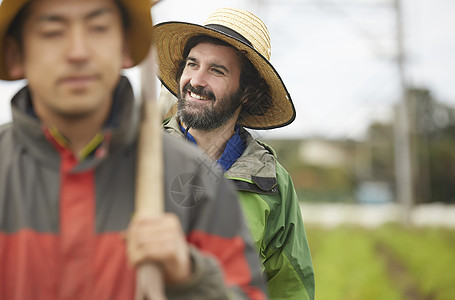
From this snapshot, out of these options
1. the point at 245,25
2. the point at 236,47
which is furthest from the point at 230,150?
the point at 245,25

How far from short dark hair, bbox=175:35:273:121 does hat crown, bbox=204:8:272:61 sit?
3.1 inches

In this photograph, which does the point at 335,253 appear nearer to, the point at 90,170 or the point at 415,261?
the point at 415,261

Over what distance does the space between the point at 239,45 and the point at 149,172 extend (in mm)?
1495

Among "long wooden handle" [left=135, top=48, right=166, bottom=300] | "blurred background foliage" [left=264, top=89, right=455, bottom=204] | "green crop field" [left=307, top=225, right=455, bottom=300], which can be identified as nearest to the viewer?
"long wooden handle" [left=135, top=48, right=166, bottom=300]

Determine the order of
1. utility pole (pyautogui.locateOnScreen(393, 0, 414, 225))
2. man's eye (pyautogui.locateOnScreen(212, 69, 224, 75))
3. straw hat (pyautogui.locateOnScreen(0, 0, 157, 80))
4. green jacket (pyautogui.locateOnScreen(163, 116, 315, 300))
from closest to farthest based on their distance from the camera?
straw hat (pyautogui.locateOnScreen(0, 0, 157, 80)) < green jacket (pyautogui.locateOnScreen(163, 116, 315, 300)) < man's eye (pyautogui.locateOnScreen(212, 69, 224, 75)) < utility pole (pyautogui.locateOnScreen(393, 0, 414, 225))

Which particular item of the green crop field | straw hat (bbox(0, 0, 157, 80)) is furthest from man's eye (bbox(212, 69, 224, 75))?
the green crop field

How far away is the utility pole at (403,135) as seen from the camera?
14.3m

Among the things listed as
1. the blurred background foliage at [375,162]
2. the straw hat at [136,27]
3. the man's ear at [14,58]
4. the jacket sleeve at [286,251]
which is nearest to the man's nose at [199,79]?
the jacket sleeve at [286,251]

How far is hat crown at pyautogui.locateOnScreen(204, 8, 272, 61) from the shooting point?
281cm

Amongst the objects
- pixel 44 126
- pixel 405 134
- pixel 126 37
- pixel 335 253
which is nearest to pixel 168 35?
pixel 126 37

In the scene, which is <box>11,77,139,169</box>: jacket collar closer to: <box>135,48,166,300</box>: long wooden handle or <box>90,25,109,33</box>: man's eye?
<box>135,48,166,300</box>: long wooden handle

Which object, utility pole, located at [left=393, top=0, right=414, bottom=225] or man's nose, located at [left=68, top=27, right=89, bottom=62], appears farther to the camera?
utility pole, located at [left=393, top=0, right=414, bottom=225]

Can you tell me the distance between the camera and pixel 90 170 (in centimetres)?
137

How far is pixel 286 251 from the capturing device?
2.63 metres
